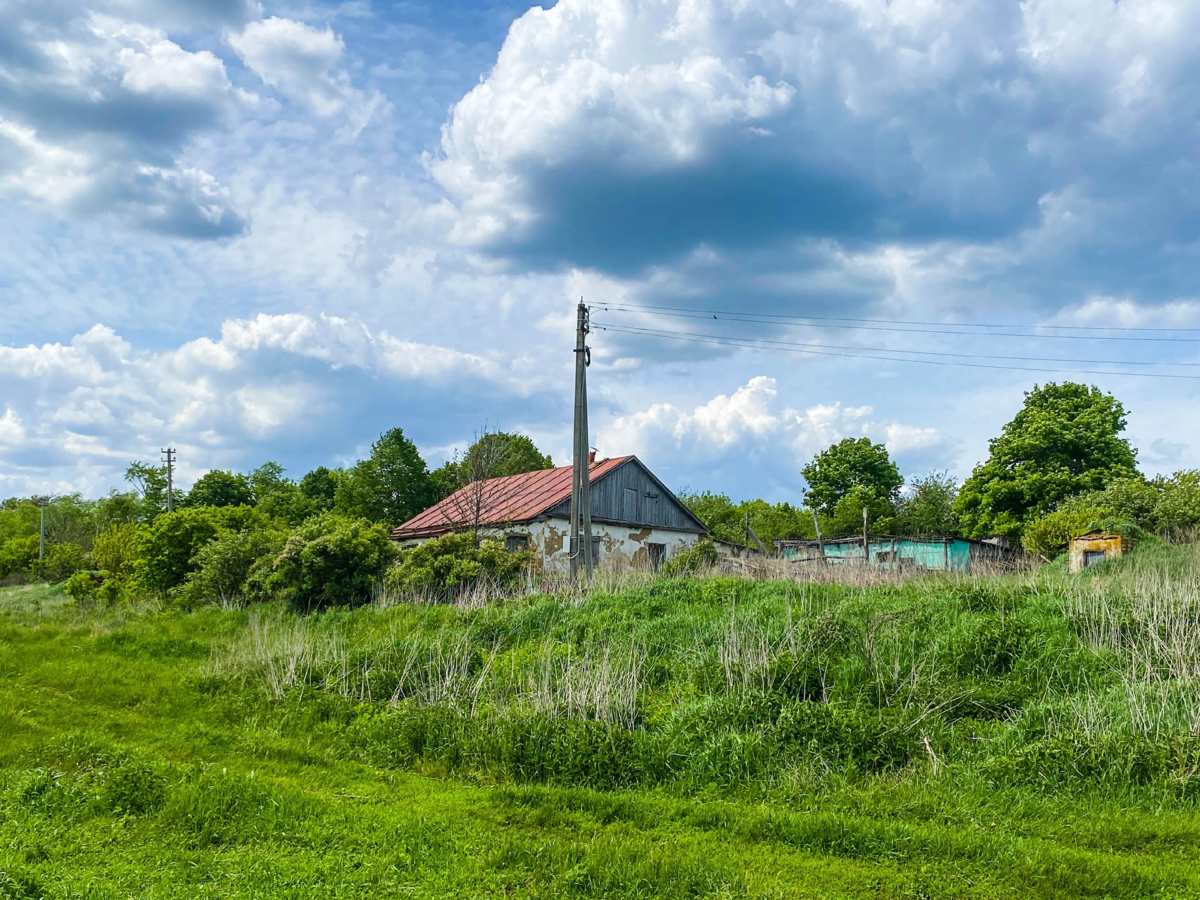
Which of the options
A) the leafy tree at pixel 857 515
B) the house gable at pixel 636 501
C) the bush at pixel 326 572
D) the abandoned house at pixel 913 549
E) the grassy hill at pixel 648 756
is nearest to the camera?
the grassy hill at pixel 648 756

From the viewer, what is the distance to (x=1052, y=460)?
36156 mm

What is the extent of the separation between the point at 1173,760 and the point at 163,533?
82.4ft

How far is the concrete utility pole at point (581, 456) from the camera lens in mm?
19234

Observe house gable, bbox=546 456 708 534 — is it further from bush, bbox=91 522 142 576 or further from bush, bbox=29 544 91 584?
bush, bbox=29 544 91 584

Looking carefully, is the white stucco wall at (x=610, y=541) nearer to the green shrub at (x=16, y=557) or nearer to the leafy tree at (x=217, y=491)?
the leafy tree at (x=217, y=491)

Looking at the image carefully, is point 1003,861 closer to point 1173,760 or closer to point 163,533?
point 1173,760

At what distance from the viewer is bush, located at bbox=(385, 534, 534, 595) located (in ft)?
61.1

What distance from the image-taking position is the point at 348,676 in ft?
38.9

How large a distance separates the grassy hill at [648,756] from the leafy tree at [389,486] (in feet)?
114

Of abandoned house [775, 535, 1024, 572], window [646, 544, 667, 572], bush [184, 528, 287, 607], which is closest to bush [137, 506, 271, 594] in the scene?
bush [184, 528, 287, 607]

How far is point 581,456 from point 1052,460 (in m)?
26.3

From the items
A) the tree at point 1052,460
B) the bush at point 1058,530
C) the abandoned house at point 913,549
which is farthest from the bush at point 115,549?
the tree at point 1052,460

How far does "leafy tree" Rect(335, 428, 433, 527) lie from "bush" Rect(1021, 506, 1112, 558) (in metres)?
34.5

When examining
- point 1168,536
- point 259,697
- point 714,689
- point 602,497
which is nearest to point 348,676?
point 259,697
